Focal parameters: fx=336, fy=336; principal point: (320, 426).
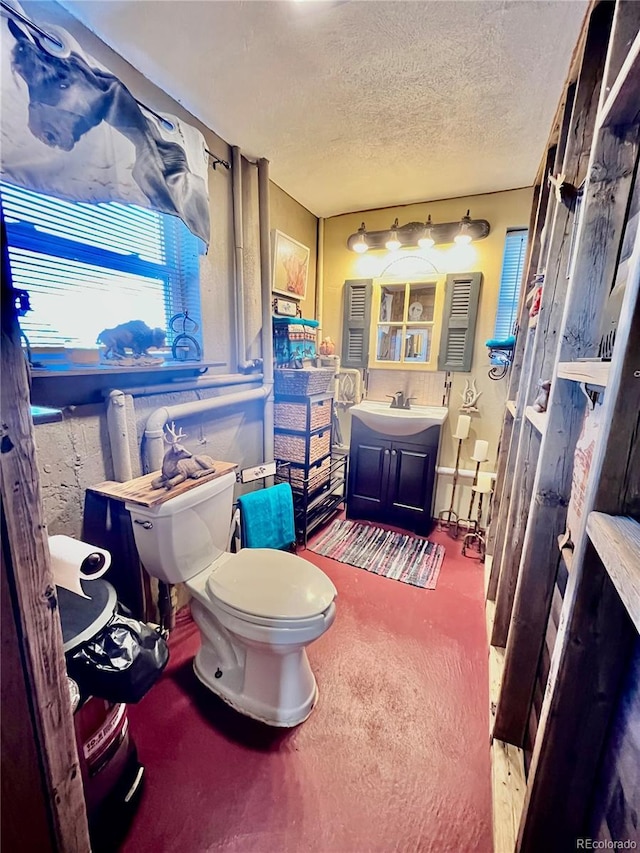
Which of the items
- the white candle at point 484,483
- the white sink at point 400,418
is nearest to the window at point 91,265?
the white sink at point 400,418

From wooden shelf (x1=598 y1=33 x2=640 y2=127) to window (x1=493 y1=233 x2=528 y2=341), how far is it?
1.69 metres

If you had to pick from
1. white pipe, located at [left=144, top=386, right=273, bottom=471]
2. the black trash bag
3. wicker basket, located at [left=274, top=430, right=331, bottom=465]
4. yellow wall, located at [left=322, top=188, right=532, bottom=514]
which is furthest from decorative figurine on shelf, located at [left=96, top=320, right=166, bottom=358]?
yellow wall, located at [left=322, top=188, right=532, bottom=514]

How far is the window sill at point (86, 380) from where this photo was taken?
1.12 meters

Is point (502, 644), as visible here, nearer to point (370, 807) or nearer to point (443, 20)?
point (370, 807)

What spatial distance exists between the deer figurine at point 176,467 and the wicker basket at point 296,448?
0.86m

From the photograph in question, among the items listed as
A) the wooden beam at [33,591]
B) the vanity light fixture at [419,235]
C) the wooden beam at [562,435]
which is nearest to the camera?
the wooden beam at [33,591]

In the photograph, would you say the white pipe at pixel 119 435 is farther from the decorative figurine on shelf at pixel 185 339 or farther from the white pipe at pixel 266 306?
the white pipe at pixel 266 306

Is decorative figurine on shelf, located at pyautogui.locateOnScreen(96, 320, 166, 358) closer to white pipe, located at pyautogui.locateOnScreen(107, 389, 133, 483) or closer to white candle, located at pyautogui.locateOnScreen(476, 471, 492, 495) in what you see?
white pipe, located at pyautogui.locateOnScreen(107, 389, 133, 483)

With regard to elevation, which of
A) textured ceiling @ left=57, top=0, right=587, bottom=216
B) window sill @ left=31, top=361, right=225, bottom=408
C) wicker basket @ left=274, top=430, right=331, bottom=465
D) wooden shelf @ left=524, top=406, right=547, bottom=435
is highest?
textured ceiling @ left=57, top=0, right=587, bottom=216

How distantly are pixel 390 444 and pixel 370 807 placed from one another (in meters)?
1.88

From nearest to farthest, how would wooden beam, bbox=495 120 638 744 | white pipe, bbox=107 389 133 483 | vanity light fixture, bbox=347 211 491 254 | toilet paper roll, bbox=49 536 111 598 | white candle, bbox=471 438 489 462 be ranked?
1. wooden beam, bbox=495 120 638 744
2. toilet paper roll, bbox=49 536 111 598
3. white pipe, bbox=107 389 133 483
4. vanity light fixture, bbox=347 211 491 254
5. white candle, bbox=471 438 489 462

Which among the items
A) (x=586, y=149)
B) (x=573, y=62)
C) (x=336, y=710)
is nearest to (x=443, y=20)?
(x=573, y=62)


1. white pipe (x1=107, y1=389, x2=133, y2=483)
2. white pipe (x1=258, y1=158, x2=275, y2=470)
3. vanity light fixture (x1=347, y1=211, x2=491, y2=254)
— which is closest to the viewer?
white pipe (x1=107, y1=389, x2=133, y2=483)

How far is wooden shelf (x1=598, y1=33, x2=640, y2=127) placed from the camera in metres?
0.61
